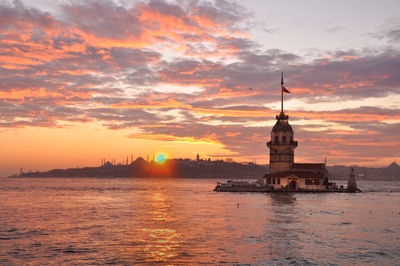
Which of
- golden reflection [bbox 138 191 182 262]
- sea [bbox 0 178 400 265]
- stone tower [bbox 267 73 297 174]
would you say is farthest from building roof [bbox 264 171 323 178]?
golden reflection [bbox 138 191 182 262]

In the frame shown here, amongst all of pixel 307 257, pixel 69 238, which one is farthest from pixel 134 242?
pixel 307 257

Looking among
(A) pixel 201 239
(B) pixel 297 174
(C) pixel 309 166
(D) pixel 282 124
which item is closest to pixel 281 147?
(D) pixel 282 124

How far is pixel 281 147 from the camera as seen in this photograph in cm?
12850

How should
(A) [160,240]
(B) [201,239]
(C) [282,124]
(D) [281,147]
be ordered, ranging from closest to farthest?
(A) [160,240], (B) [201,239], (D) [281,147], (C) [282,124]

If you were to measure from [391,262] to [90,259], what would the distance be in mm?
23458

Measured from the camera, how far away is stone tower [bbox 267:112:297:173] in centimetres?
12788

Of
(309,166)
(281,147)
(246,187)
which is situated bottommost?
(246,187)

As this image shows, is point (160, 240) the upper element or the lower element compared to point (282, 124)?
lower

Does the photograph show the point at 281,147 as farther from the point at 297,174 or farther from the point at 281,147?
the point at 297,174

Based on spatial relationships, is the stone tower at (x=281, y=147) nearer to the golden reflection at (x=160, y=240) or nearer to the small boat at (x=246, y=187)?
the small boat at (x=246, y=187)

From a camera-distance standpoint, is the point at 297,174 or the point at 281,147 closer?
the point at 297,174

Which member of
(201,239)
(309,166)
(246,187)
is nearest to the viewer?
(201,239)

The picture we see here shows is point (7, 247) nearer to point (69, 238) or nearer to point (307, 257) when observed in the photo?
point (69, 238)

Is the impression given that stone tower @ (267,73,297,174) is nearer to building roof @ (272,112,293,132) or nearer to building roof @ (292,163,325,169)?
building roof @ (272,112,293,132)
